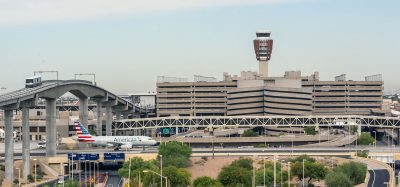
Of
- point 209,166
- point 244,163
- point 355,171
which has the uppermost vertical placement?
point 355,171

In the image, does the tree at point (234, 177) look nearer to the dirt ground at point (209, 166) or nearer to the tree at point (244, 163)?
the tree at point (244, 163)

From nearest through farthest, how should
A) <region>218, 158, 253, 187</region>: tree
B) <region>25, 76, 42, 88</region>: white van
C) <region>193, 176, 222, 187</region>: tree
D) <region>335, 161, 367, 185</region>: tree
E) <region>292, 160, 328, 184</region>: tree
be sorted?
1. <region>193, 176, 222, 187</region>: tree
2. <region>218, 158, 253, 187</region>: tree
3. <region>335, 161, 367, 185</region>: tree
4. <region>292, 160, 328, 184</region>: tree
5. <region>25, 76, 42, 88</region>: white van

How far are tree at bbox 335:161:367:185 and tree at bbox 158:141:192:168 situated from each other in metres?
38.3

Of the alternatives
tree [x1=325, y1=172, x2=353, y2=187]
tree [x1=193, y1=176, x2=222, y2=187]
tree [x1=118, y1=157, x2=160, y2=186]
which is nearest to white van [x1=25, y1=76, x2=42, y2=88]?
tree [x1=118, y1=157, x2=160, y2=186]

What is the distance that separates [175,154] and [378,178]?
56.0 m

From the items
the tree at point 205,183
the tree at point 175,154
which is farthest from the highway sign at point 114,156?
the tree at point 205,183

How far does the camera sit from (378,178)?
127m

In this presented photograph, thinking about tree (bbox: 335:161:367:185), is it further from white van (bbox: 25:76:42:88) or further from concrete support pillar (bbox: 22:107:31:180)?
white van (bbox: 25:76:42:88)

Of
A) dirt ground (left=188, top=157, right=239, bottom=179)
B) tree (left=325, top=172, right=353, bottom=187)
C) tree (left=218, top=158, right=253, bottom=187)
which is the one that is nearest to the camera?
tree (left=325, top=172, right=353, bottom=187)

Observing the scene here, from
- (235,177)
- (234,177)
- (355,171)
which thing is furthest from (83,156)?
(355,171)

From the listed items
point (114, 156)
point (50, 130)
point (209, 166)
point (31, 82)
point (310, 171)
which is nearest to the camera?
point (310, 171)

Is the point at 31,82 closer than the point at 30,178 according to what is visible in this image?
No

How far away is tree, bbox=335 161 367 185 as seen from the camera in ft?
443

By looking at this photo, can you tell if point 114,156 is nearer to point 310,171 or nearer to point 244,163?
point 244,163
